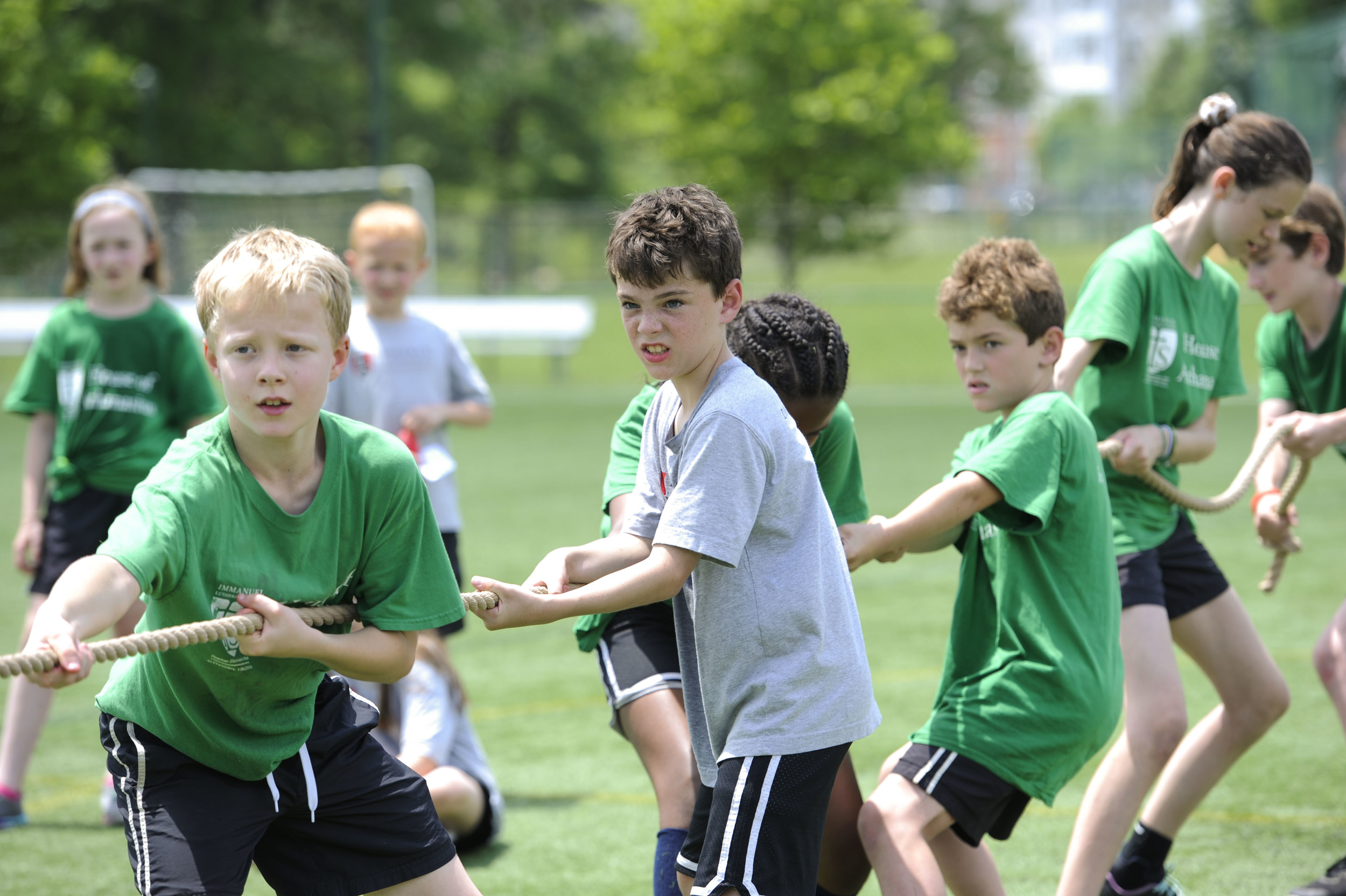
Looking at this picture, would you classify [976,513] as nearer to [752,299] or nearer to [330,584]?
[752,299]

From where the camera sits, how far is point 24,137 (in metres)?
24.4

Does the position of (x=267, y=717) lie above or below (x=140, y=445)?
below

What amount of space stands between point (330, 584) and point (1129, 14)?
125 meters

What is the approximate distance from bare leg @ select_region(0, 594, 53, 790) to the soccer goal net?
17.5 meters

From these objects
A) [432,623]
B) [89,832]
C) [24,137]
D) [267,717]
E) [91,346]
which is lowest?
[89,832]

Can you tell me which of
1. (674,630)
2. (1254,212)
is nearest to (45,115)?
(674,630)

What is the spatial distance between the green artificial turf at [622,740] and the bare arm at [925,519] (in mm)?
1693

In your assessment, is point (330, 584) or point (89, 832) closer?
point (330, 584)

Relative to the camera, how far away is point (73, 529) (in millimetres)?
5305

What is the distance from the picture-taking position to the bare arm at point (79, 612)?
210 centimetres

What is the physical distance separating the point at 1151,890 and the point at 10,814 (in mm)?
3954

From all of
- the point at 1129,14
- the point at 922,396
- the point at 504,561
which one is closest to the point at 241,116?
the point at 922,396

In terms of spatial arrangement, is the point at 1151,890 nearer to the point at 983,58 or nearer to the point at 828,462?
the point at 828,462

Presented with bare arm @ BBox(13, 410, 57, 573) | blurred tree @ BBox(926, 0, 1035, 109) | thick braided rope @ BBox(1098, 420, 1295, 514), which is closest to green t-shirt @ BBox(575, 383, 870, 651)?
thick braided rope @ BBox(1098, 420, 1295, 514)
